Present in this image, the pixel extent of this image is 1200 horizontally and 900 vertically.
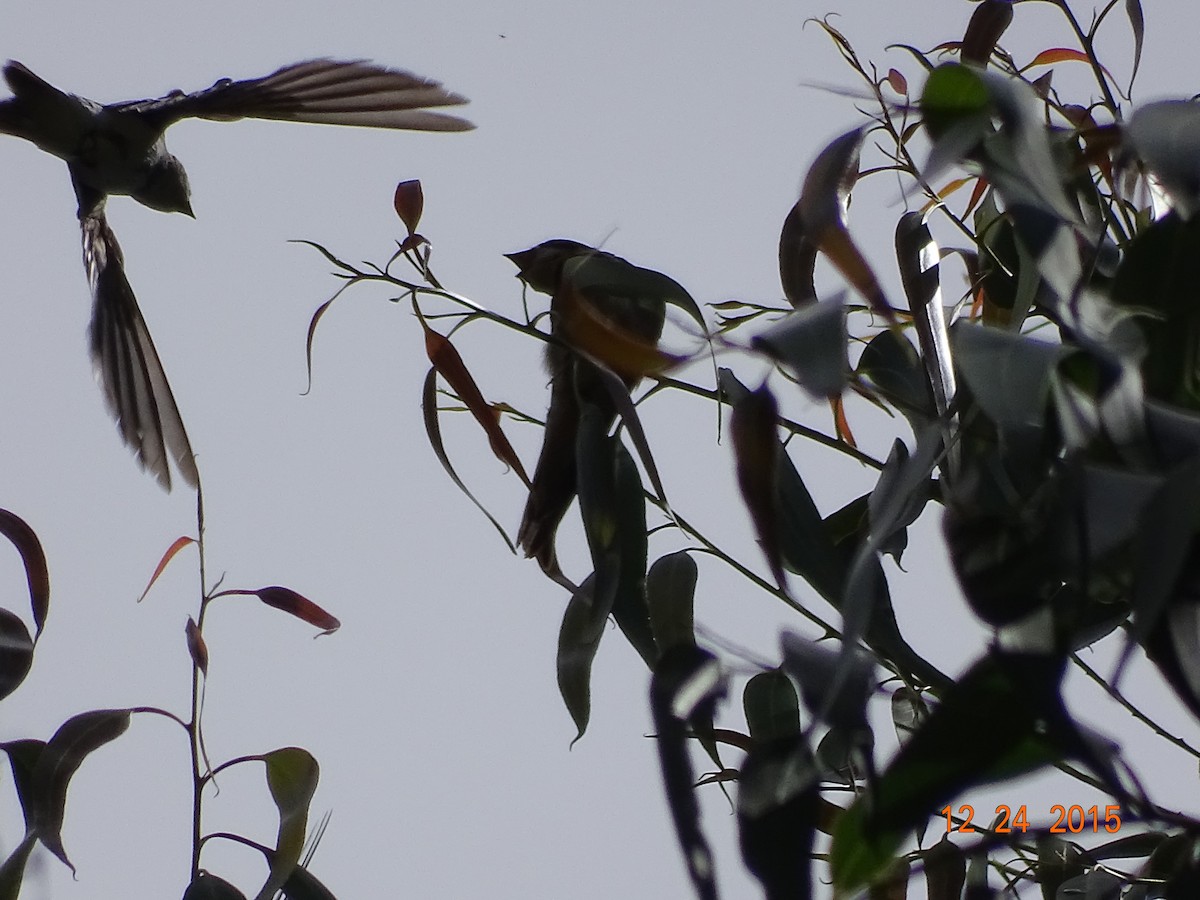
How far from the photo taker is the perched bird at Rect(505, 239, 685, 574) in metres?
0.62

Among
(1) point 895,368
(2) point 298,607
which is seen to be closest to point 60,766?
(2) point 298,607

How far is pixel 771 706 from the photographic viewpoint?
0.72 m

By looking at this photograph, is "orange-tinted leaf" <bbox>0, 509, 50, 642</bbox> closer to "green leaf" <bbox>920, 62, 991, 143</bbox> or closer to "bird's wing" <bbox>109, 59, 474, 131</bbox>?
"bird's wing" <bbox>109, 59, 474, 131</bbox>

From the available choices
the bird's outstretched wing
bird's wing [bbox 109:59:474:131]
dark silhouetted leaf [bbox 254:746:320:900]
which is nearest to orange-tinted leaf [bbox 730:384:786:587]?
dark silhouetted leaf [bbox 254:746:320:900]

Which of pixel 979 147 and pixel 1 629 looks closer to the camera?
pixel 979 147

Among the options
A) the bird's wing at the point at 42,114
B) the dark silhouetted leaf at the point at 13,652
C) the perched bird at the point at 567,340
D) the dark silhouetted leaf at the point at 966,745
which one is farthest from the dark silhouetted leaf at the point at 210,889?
the bird's wing at the point at 42,114

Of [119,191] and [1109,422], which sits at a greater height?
[119,191]

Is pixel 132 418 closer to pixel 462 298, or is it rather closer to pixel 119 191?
pixel 119 191

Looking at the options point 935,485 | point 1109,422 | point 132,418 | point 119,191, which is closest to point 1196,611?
point 1109,422

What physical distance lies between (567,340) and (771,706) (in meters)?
0.25

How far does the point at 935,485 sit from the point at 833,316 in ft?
0.88

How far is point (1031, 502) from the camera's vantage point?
46 centimetres

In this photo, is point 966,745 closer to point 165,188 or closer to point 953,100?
point 953,100

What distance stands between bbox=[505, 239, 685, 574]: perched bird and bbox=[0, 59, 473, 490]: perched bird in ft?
1.48
